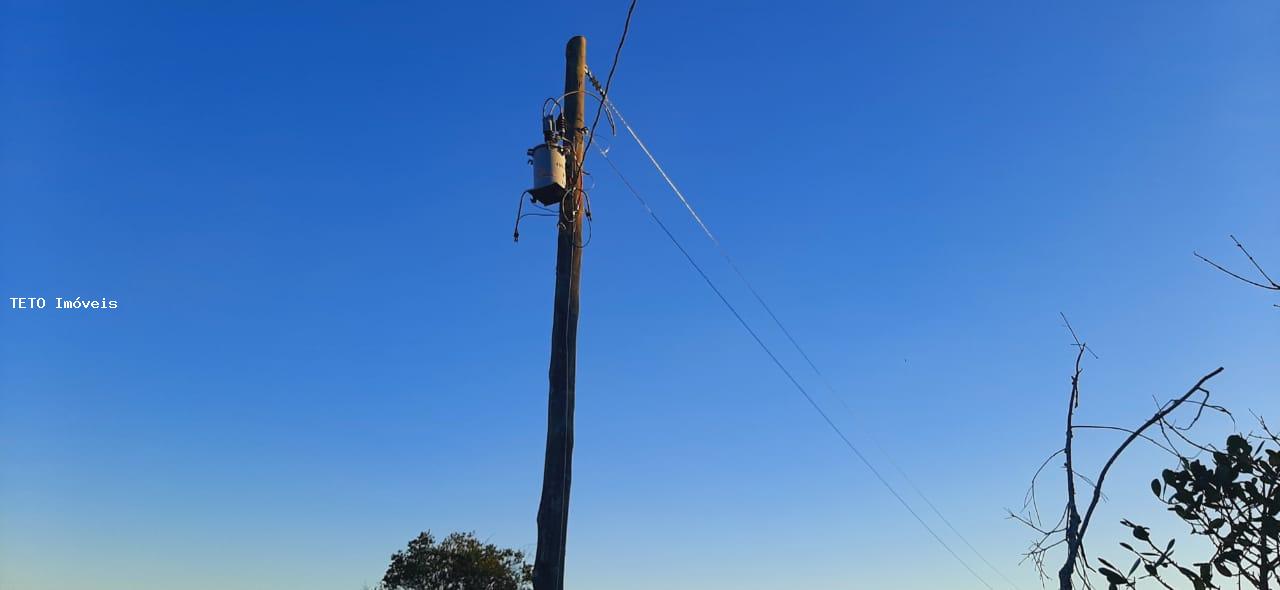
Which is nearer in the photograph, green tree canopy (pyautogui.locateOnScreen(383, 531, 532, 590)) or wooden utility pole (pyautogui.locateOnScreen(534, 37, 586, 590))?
wooden utility pole (pyautogui.locateOnScreen(534, 37, 586, 590))

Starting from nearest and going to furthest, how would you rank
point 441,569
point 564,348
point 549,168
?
point 564,348 < point 549,168 < point 441,569

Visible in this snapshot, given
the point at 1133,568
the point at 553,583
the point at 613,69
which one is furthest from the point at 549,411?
the point at 1133,568

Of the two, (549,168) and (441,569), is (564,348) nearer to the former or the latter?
(549,168)

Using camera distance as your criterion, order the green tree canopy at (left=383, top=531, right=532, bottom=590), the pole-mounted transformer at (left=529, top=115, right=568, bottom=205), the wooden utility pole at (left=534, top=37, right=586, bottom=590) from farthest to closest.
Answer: the green tree canopy at (left=383, top=531, right=532, bottom=590) → the pole-mounted transformer at (left=529, top=115, right=568, bottom=205) → the wooden utility pole at (left=534, top=37, right=586, bottom=590)

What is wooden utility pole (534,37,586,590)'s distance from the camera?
22.5ft

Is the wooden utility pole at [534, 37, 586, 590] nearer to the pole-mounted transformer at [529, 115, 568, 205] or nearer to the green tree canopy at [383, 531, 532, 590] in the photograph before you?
the pole-mounted transformer at [529, 115, 568, 205]

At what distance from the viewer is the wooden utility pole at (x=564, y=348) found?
6855mm

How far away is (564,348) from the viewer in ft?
24.3

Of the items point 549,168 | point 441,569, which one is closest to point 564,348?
point 549,168

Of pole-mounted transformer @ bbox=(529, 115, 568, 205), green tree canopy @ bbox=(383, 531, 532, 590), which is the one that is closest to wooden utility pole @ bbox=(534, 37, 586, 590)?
pole-mounted transformer @ bbox=(529, 115, 568, 205)

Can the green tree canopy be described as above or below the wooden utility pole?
above

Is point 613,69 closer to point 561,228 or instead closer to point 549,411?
point 561,228

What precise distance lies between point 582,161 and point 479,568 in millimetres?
26072

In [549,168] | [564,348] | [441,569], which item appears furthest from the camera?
[441,569]
